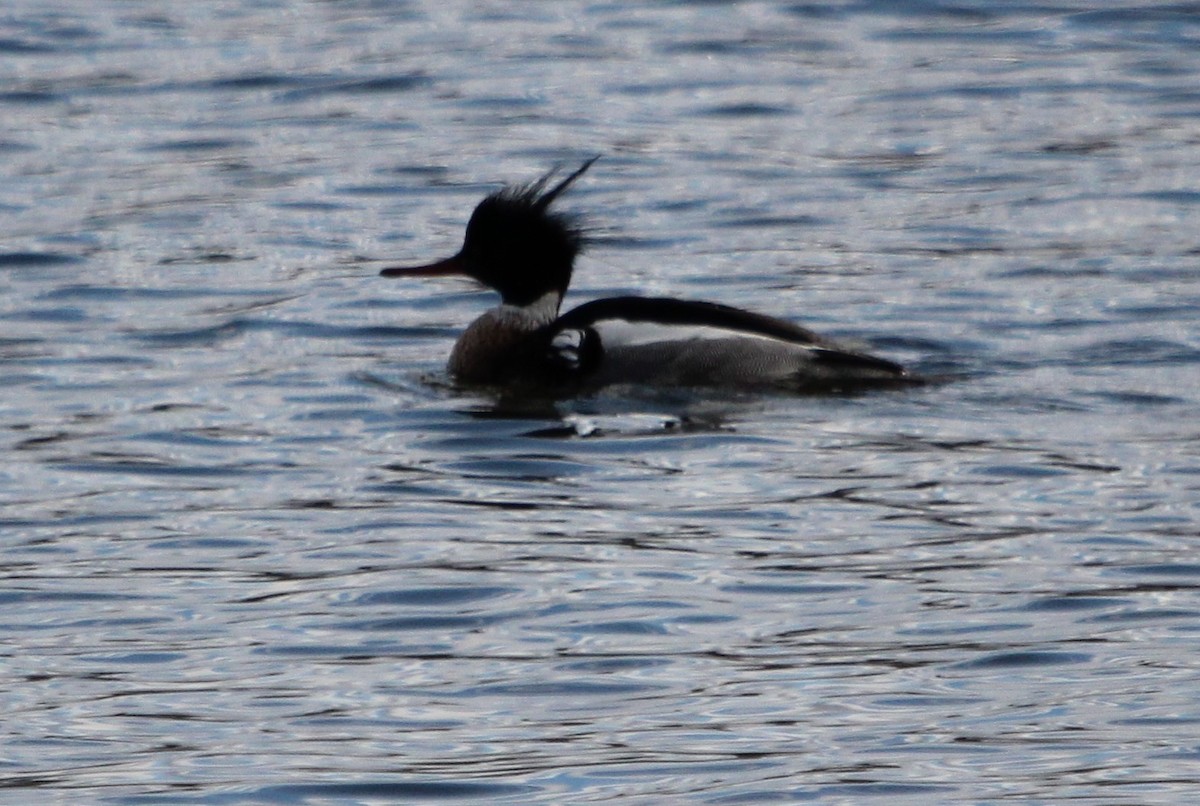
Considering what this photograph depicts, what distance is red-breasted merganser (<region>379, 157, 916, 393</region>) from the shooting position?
10.4 metres

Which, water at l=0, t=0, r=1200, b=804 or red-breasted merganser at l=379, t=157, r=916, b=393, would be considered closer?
water at l=0, t=0, r=1200, b=804

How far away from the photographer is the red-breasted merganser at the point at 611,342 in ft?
34.1

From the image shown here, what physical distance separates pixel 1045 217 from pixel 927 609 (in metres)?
7.32

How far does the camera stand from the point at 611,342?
10586 millimetres

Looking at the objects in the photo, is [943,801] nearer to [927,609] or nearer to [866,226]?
[927,609]

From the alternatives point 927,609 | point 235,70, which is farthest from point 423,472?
point 235,70

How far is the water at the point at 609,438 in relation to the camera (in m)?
6.01

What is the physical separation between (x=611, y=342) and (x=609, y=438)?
3.65 feet

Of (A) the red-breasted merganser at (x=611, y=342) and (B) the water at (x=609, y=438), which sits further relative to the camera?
(A) the red-breasted merganser at (x=611, y=342)

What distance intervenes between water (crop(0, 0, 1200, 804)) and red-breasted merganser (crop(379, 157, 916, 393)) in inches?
6.6

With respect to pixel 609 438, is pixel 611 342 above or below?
above

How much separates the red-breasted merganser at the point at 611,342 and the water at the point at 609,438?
0.55ft

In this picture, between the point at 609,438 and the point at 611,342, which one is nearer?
the point at 609,438

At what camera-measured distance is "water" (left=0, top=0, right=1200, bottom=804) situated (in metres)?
6.01
